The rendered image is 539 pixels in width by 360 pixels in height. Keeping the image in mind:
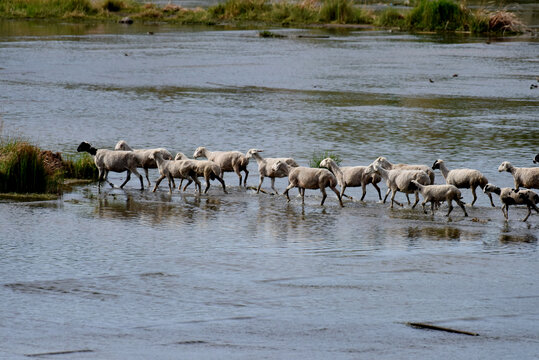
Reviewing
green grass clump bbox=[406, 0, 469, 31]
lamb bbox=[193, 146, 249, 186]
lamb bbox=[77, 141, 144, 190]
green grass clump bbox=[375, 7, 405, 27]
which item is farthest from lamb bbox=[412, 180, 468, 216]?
green grass clump bbox=[375, 7, 405, 27]

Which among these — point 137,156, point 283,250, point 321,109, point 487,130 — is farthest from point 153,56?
point 283,250

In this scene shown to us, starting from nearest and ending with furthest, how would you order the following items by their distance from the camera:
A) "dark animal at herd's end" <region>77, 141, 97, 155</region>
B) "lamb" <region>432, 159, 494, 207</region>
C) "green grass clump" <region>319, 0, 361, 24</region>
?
"lamb" <region>432, 159, 494, 207</region>, "dark animal at herd's end" <region>77, 141, 97, 155</region>, "green grass clump" <region>319, 0, 361, 24</region>

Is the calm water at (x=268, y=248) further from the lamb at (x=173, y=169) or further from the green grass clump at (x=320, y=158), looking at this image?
the lamb at (x=173, y=169)

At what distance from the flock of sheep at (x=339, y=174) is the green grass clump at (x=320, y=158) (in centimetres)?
149

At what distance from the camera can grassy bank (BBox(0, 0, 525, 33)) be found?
61500 millimetres

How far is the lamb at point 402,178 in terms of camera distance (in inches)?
679

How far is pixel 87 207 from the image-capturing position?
1720 cm

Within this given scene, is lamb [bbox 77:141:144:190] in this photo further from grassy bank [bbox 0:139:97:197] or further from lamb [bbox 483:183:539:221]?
lamb [bbox 483:183:539:221]

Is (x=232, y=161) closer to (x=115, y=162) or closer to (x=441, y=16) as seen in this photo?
(x=115, y=162)

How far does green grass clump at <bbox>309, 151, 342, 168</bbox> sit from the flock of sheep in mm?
1485

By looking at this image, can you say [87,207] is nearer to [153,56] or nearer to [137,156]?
[137,156]

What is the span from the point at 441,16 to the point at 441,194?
47780 mm

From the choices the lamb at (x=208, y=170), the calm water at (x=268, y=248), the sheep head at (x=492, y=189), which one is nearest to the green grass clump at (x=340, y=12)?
the calm water at (x=268, y=248)

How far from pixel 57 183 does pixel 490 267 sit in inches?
343
